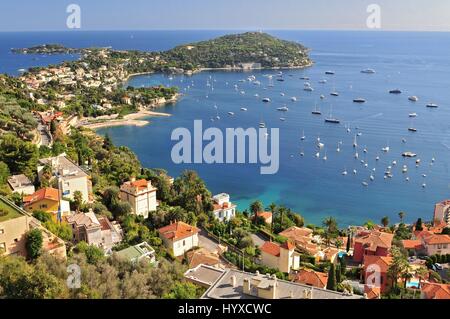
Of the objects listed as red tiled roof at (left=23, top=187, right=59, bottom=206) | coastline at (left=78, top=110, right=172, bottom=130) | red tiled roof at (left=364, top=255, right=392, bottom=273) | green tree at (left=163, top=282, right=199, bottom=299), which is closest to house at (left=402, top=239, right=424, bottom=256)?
red tiled roof at (left=364, top=255, right=392, bottom=273)

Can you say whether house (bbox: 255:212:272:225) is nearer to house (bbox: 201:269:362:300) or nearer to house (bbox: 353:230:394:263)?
house (bbox: 353:230:394:263)

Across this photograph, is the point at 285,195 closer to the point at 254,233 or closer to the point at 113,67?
the point at 254,233

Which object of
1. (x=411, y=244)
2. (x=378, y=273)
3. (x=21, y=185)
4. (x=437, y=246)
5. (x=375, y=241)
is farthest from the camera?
(x=411, y=244)

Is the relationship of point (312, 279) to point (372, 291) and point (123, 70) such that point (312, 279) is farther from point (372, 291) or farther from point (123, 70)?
point (123, 70)

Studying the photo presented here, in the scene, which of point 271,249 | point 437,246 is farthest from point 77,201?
point 437,246

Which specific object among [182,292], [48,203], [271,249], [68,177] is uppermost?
[68,177]

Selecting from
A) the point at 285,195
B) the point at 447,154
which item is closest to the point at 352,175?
the point at 285,195
